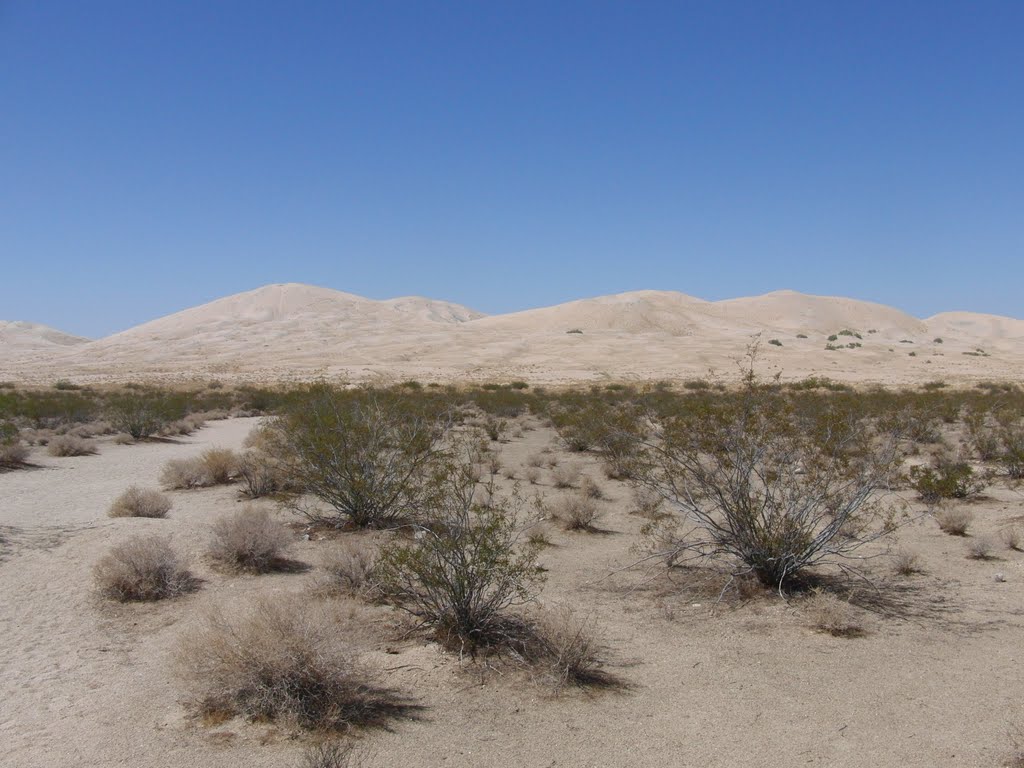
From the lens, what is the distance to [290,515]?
41.8 ft

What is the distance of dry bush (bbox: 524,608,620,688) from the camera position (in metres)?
6.34

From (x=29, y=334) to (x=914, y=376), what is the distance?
15694cm

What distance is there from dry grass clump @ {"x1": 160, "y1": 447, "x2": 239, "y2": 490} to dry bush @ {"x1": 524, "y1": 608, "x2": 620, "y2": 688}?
34.4 ft

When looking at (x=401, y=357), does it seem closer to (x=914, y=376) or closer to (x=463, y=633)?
(x=914, y=376)

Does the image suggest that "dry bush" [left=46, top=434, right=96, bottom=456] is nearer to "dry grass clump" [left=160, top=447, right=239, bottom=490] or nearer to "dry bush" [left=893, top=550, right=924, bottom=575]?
"dry grass clump" [left=160, top=447, right=239, bottom=490]

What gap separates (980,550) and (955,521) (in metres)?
1.32

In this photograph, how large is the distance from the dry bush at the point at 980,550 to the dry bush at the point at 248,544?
30.7 ft

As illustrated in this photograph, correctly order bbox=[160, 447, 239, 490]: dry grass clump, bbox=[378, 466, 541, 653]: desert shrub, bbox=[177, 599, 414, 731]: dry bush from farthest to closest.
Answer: bbox=[160, 447, 239, 490]: dry grass clump → bbox=[378, 466, 541, 653]: desert shrub → bbox=[177, 599, 414, 731]: dry bush

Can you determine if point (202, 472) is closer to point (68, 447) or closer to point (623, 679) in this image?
point (68, 447)

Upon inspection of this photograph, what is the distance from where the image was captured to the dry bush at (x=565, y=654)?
6.34 metres

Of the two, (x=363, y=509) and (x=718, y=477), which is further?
(x=363, y=509)

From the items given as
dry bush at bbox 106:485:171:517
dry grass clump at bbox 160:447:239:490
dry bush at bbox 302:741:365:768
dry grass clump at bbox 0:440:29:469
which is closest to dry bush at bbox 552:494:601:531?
dry bush at bbox 106:485:171:517

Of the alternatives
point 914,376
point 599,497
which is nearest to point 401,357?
point 914,376

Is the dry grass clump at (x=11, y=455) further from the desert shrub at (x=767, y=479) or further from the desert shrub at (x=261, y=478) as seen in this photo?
the desert shrub at (x=767, y=479)
